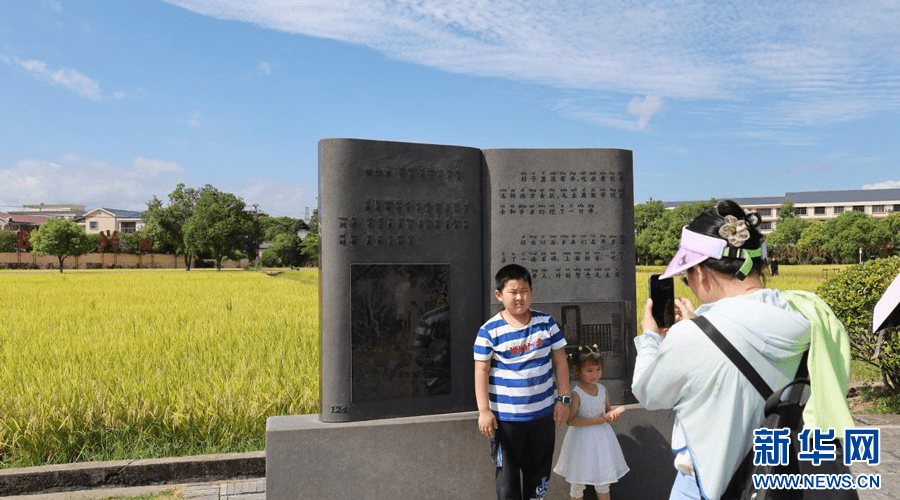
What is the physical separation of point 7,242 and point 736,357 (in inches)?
3403

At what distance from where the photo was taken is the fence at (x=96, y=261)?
6575 cm

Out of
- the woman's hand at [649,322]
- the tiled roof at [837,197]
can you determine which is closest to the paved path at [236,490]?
the woman's hand at [649,322]

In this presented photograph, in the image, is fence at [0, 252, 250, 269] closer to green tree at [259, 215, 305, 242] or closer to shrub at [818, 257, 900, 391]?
green tree at [259, 215, 305, 242]

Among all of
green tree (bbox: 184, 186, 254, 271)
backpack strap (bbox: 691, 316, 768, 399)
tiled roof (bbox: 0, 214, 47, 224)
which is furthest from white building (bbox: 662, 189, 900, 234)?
tiled roof (bbox: 0, 214, 47, 224)

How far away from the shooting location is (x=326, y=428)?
165 inches

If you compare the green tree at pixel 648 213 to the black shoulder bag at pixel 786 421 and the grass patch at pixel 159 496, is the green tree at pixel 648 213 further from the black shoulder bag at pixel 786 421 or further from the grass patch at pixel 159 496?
the black shoulder bag at pixel 786 421

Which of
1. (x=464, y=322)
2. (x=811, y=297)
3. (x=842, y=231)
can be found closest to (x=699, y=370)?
(x=811, y=297)

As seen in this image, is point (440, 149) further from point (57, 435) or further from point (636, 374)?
point (57, 435)

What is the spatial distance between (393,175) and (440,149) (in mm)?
408

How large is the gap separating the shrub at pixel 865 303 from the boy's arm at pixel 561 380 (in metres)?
5.18

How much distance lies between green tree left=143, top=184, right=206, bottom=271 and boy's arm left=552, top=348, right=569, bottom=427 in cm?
6553

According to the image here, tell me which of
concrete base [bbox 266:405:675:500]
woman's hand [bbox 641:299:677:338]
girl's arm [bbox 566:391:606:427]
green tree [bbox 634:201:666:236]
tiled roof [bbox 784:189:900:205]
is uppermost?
tiled roof [bbox 784:189:900:205]

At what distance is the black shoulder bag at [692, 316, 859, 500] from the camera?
196cm

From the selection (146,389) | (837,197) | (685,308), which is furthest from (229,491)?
(837,197)
